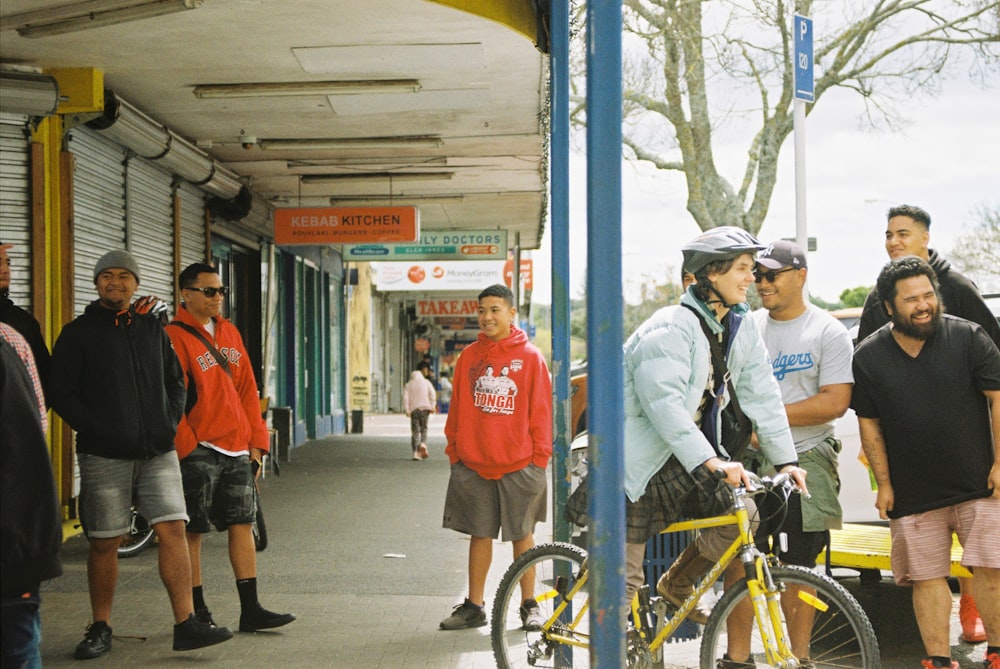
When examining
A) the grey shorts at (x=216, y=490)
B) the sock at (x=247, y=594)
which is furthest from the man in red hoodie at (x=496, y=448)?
the grey shorts at (x=216, y=490)

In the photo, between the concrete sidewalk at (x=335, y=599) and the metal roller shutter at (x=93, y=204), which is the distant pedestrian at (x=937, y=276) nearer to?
the concrete sidewalk at (x=335, y=599)

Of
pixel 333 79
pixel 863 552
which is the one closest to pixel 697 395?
pixel 863 552

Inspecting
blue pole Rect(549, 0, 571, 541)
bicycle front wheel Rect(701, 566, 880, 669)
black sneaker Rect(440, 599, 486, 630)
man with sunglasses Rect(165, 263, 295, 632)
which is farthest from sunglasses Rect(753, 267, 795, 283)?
man with sunglasses Rect(165, 263, 295, 632)

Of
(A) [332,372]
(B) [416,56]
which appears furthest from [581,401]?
(A) [332,372]

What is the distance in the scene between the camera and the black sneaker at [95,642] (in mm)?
5613

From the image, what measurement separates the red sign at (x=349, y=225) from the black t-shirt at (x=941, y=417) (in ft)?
31.5

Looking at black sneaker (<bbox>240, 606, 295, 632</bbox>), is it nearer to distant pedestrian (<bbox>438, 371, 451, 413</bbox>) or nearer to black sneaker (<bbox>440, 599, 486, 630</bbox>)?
black sneaker (<bbox>440, 599, 486, 630</bbox>)

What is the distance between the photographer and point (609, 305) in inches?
121

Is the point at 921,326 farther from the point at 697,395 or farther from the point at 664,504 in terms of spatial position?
the point at 664,504

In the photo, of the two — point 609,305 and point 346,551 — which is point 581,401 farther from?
point 609,305

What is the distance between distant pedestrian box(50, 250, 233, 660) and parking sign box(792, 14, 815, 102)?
5812 millimetres

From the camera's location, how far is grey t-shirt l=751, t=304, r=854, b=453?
16.8 ft

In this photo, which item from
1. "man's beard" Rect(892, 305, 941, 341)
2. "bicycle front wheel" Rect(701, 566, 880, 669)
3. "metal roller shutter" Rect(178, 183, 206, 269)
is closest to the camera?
"bicycle front wheel" Rect(701, 566, 880, 669)

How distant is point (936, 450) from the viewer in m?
4.92
